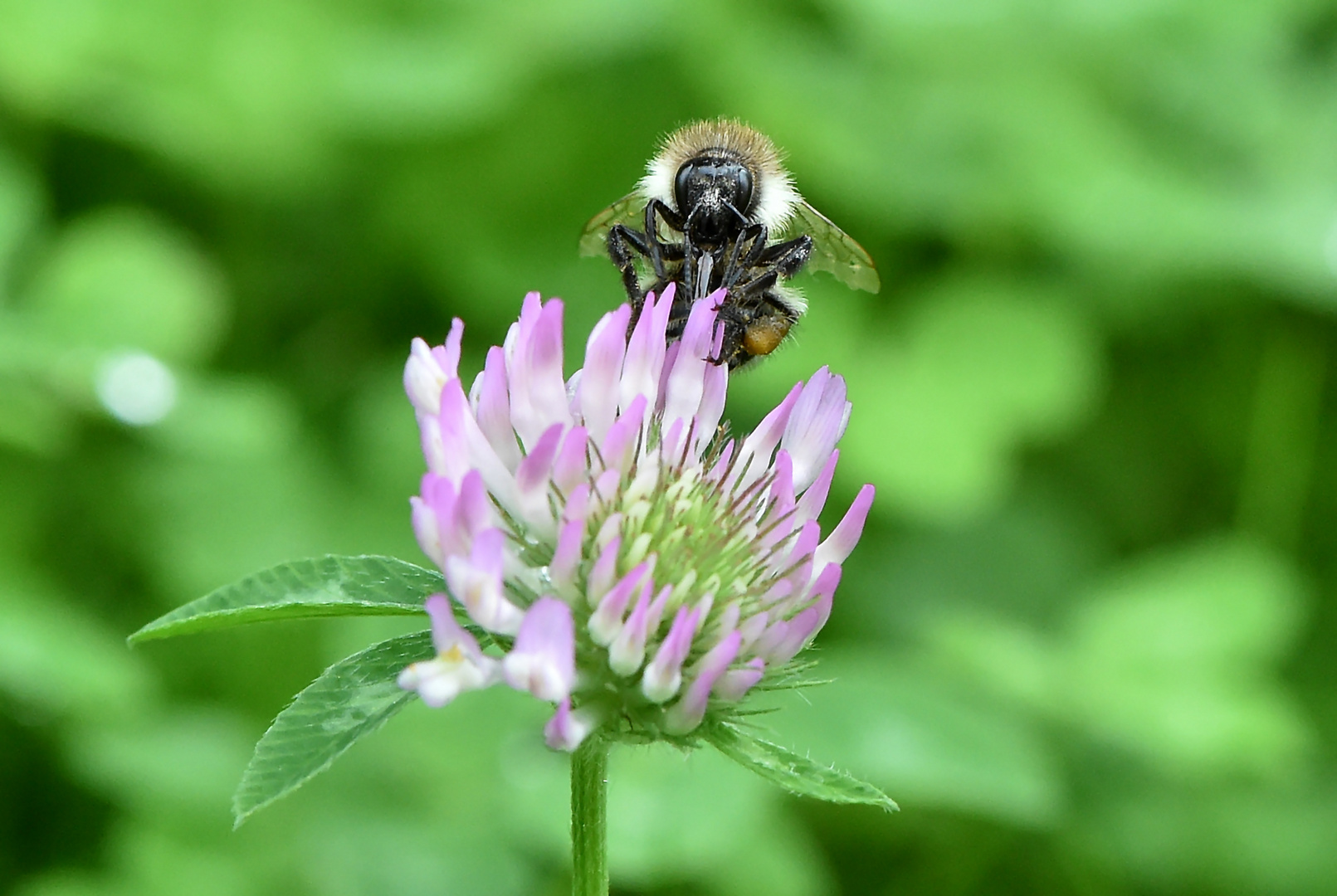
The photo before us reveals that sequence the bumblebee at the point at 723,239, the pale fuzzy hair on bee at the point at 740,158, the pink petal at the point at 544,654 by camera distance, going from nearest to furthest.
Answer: the pink petal at the point at 544,654 → the bumblebee at the point at 723,239 → the pale fuzzy hair on bee at the point at 740,158

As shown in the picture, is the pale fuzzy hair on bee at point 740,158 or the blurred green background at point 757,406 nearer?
the pale fuzzy hair on bee at point 740,158

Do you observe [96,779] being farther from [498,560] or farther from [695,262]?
[498,560]

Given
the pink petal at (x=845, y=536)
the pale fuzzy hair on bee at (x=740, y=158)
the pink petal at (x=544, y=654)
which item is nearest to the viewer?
the pink petal at (x=544, y=654)

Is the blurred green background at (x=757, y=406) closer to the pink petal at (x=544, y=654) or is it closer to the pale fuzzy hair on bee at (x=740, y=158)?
the pale fuzzy hair on bee at (x=740, y=158)

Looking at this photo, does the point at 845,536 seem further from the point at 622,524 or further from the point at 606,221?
the point at 606,221

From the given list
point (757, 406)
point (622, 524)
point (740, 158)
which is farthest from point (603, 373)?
point (757, 406)

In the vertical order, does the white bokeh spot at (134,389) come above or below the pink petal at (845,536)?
above

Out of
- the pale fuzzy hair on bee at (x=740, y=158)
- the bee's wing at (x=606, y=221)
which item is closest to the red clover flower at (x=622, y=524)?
the pale fuzzy hair on bee at (x=740, y=158)
